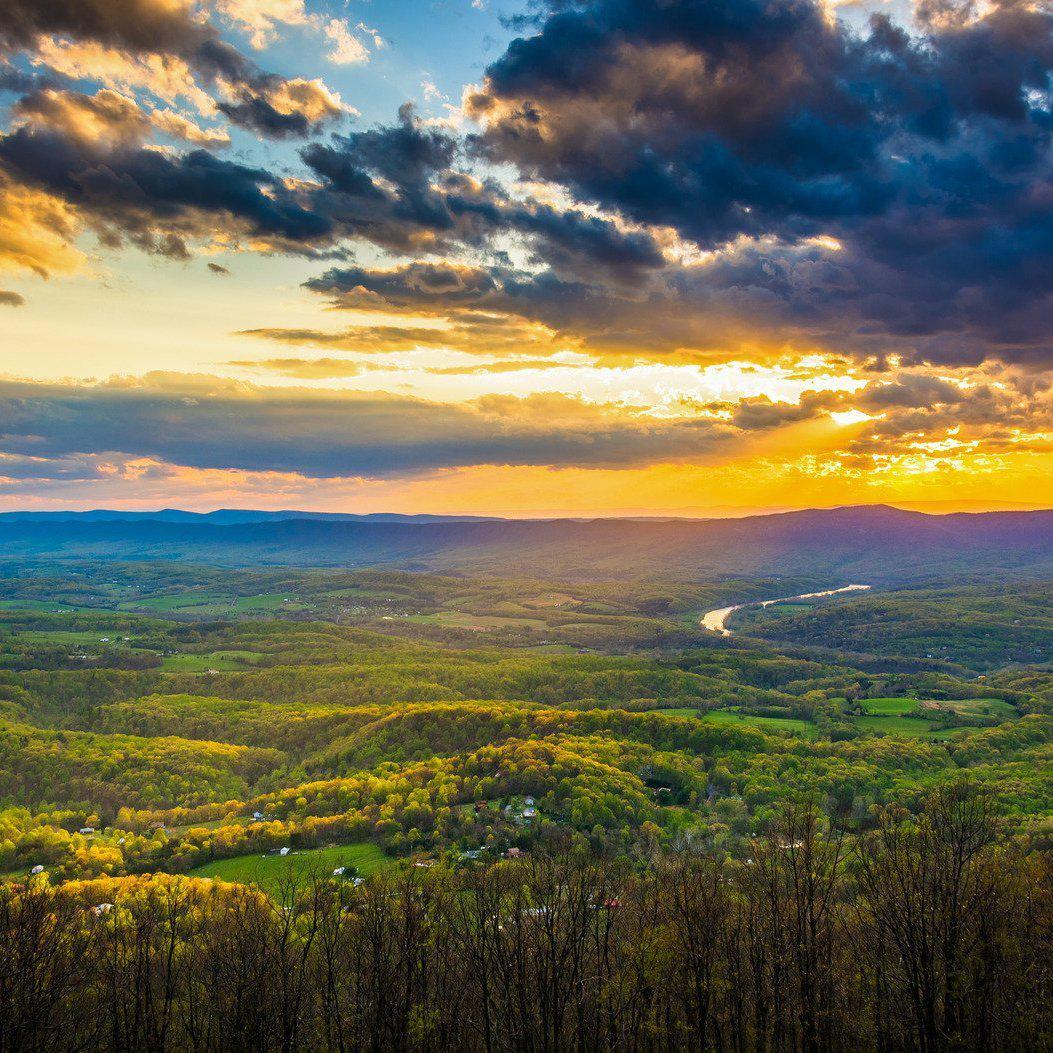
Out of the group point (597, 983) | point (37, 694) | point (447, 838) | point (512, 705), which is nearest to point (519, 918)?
point (597, 983)

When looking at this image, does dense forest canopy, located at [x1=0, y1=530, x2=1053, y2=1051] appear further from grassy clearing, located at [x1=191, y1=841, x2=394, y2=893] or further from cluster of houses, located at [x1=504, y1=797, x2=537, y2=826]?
grassy clearing, located at [x1=191, y1=841, x2=394, y2=893]

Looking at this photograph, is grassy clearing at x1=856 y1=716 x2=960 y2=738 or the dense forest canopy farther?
grassy clearing at x1=856 y1=716 x2=960 y2=738

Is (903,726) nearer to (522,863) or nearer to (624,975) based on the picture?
(522,863)

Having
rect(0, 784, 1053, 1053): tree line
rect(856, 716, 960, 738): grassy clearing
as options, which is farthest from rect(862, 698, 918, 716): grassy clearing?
rect(0, 784, 1053, 1053): tree line

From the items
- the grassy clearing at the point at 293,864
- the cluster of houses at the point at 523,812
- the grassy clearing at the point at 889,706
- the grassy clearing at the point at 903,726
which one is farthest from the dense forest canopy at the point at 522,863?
the grassy clearing at the point at 889,706

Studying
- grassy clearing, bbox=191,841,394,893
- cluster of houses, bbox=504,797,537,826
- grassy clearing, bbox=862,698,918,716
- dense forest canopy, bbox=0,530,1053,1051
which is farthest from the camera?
grassy clearing, bbox=862,698,918,716

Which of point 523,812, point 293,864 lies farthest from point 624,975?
point 523,812
